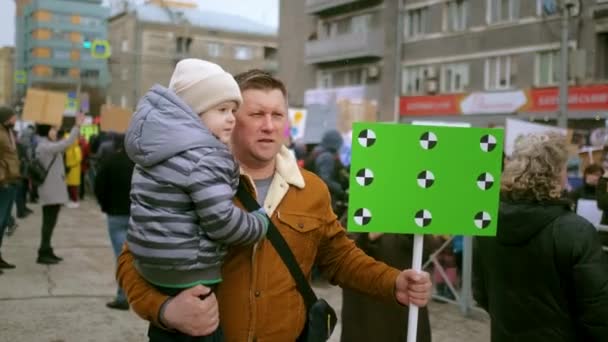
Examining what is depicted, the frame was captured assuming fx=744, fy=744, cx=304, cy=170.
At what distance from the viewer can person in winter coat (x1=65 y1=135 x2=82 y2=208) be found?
16016mm

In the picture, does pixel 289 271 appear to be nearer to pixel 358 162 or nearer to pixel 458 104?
pixel 358 162

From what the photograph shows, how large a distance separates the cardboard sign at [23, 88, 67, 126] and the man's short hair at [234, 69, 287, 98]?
30.7ft

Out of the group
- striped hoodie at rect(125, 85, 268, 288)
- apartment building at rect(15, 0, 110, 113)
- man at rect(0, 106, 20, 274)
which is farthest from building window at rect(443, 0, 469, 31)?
apartment building at rect(15, 0, 110, 113)

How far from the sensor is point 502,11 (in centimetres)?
3155

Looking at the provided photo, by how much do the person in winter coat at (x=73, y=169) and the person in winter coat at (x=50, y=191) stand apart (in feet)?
16.9

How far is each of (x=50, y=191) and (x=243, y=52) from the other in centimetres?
6827

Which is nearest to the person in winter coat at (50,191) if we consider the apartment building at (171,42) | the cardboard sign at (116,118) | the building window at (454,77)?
the cardboard sign at (116,118)

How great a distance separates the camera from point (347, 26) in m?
41.8

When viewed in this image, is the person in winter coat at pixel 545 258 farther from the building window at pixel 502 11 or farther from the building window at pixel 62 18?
the building window at pixel 62 18

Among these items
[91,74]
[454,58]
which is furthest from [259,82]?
[91,74]

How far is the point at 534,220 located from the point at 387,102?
34223 mm

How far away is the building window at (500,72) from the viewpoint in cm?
3081

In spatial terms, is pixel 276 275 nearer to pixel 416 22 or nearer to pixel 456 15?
pixel 456 15

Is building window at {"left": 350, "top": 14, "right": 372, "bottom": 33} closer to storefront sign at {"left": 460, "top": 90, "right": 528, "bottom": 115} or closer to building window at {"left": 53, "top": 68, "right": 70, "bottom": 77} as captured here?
storefront sign at {"left": 460, "top": 90, "right": 528, "bottom": 115}
